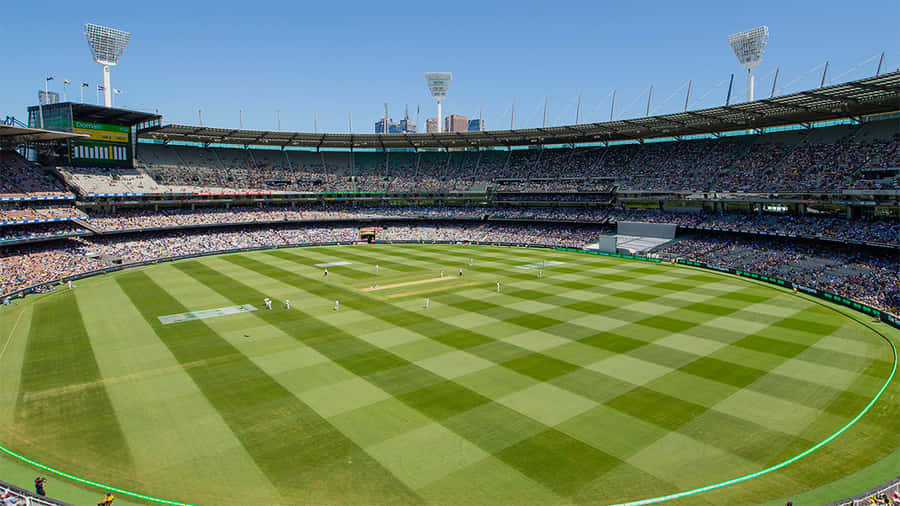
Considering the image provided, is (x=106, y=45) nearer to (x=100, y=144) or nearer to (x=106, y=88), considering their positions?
(x=106, y=88)

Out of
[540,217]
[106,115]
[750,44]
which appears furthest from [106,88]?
[750,44]

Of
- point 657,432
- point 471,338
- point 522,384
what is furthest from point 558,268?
point 657,432

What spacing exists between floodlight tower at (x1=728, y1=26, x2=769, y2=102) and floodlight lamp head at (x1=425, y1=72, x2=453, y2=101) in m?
43.8

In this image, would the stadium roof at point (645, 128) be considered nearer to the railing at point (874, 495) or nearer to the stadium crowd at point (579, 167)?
the stadium crowd at point (579, 167)

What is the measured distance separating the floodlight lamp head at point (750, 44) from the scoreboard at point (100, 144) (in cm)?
A: 8116

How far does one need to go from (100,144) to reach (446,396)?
2459 inches

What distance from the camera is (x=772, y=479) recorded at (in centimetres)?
1381

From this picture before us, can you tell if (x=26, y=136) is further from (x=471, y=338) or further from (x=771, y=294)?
(x=771, y=294)

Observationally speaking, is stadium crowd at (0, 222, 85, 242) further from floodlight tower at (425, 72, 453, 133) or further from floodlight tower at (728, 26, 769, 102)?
floodlight tower at (728, 26, 769, 102)

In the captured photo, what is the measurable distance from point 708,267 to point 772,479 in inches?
1545

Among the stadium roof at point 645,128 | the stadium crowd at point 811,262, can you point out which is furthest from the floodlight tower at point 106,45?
the stadium crowd at point 811,262

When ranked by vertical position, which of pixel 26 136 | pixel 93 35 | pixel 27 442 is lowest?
pixel 27 442

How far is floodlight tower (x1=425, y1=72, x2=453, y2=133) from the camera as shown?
8369 cm

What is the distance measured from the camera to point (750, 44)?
61281mm
